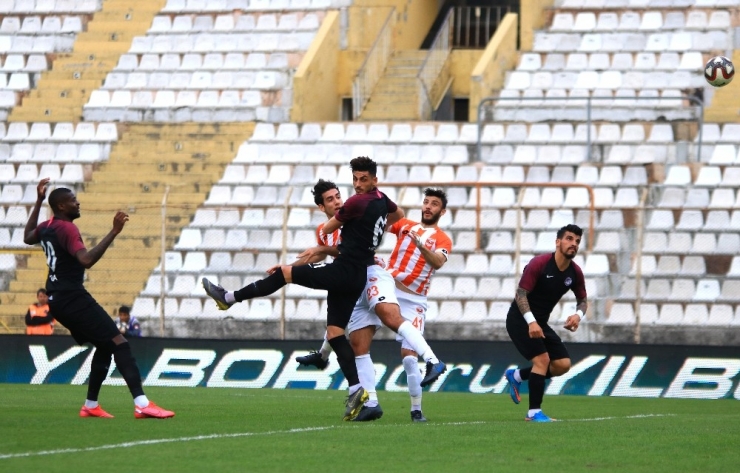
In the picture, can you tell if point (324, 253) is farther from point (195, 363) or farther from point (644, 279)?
point (644, 279)

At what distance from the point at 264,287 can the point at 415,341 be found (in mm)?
1312

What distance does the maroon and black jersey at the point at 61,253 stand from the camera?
11070 mm

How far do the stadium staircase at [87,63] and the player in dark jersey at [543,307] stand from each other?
16.9m

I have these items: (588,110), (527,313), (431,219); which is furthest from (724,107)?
(527,313)

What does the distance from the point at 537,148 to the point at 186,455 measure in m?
15.8

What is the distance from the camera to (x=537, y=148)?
78.4ft

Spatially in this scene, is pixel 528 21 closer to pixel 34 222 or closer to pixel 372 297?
pixel 372 297

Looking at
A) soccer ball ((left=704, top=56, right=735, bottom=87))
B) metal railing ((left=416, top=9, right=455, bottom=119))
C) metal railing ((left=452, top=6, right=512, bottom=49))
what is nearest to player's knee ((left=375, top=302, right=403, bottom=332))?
soccer ball ((left=704, top=56, right=735, bottom=87))

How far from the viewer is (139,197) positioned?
24.9 metres

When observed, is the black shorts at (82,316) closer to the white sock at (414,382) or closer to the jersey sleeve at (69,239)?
the jersey sleeve at (69,239)

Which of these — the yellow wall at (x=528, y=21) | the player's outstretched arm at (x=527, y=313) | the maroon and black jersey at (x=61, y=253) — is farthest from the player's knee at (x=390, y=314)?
the yellow wall at (x=528, y=21)

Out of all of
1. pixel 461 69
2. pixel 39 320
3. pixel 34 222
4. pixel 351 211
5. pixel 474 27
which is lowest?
pixel 39 320

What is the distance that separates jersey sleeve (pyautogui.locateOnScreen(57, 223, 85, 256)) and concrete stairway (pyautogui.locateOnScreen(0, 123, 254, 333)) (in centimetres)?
1005

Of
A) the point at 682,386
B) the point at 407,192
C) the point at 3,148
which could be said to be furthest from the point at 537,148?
the point at 3,148
